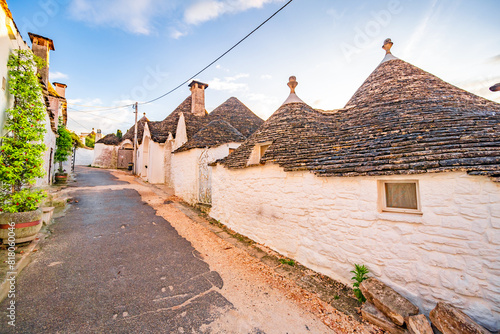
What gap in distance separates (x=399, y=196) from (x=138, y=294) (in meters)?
5.20

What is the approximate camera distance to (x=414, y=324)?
2791mm

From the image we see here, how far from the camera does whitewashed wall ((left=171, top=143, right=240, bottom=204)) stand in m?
11.0

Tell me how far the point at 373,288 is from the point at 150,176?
711 inches

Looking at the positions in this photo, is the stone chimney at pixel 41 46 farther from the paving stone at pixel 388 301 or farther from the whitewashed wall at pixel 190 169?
the paving stone at pixel 388 301

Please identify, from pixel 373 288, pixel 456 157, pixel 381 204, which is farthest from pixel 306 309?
pixel 456 157

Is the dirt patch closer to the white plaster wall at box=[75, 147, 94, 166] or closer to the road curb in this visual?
the road curb

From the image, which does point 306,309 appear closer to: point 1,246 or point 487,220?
point 487,220

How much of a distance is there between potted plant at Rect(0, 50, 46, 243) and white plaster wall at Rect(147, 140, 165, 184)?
1237cm

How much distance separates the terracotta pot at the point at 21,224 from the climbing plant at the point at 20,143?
18 cm

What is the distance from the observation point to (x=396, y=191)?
383cm

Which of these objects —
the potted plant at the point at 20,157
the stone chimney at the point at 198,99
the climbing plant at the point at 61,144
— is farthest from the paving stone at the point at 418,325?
the climbing plant at the point at 61,144

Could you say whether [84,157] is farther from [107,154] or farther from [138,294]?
[138,294]

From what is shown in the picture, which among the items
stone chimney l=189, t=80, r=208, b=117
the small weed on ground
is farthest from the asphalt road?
stone chimney l=189, t=80, r=208, b=117

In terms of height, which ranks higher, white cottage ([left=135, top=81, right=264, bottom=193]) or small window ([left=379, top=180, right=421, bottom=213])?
white cottage ([left=135, top=81, right=264, bottom=193])
